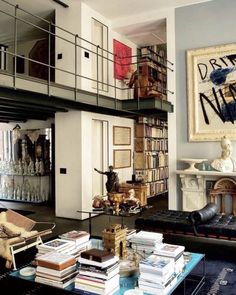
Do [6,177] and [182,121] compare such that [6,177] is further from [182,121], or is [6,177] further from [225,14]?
[225,14]

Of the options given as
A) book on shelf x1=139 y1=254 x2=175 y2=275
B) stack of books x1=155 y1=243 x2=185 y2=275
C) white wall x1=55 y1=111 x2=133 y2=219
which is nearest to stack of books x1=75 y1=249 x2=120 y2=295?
book on shelf x1=139 y1=254 x2=175 y2=275

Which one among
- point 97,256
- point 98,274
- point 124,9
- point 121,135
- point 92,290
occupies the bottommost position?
point 92,290

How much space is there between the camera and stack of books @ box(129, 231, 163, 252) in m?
Answer: 3.06

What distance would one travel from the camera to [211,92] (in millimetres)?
5832

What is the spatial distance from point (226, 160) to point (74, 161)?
282 cm

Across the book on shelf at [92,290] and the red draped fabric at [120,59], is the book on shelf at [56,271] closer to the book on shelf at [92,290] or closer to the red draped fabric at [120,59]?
the book on shelf at [92,290]

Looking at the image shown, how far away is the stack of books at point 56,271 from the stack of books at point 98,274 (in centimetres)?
13

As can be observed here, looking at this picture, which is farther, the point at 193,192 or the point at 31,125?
the point at 31,125

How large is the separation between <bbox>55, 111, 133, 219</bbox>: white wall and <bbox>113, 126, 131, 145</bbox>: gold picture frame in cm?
91

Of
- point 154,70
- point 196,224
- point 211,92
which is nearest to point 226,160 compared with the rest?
point 211,92

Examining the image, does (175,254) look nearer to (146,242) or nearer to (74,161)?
(146,242)

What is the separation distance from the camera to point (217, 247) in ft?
13.0

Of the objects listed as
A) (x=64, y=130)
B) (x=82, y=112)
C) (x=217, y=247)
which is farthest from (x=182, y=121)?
(x=217, y=247)

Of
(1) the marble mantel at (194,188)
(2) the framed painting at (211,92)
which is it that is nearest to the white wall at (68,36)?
(2) the framed painting at (211,92)
